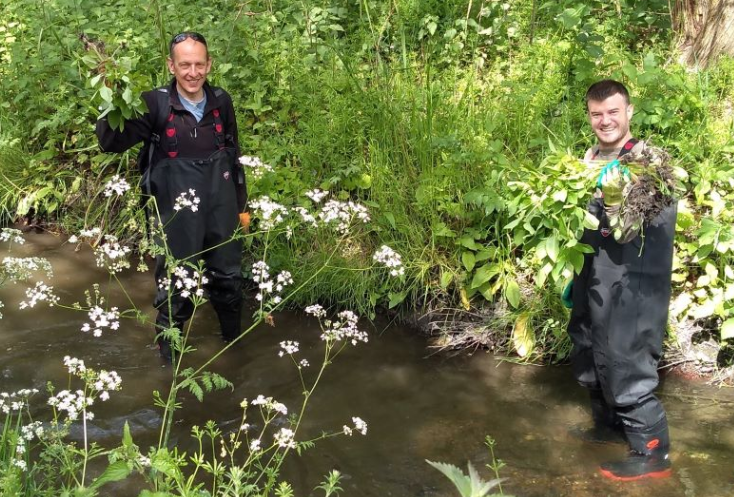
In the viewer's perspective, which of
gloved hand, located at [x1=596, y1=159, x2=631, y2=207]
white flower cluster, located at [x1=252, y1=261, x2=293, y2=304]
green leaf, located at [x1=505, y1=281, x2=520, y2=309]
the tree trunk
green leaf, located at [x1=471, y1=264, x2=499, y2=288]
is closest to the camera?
white flower cluster, located at [x1=252, y1=261, x2=293, y2=304]

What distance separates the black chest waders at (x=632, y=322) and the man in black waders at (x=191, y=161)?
2.02 m

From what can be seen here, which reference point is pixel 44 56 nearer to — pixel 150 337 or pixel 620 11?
pixel 150 337

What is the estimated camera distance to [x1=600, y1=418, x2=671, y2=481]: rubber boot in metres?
4.09

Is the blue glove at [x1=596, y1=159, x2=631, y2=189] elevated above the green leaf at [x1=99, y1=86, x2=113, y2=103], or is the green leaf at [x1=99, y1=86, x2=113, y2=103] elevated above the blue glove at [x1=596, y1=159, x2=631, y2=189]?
the green leaf at [x1=99, y1=86, x2=113, y2=103]

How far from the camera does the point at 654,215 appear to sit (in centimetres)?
368

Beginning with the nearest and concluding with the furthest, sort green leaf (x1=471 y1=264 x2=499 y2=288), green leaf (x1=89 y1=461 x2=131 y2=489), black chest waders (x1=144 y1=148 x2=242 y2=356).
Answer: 1. green leaf (x1=89 y1=461 x2=131 y2=489)
2. black chest waders (x1=144 y1=148 x2=242 y2=356)
3. green leaf (x1=471 y1=264 x2=499 y2=288)

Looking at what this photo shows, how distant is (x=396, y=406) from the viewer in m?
4.84

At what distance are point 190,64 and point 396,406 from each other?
2.35 m

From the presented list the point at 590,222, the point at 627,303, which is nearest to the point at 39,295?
the point at 590,222

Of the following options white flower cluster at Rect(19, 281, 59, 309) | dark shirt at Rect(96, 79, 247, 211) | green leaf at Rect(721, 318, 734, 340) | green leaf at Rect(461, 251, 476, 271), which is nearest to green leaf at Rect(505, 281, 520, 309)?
green leaf at Rect(461, 251, 476, 271)

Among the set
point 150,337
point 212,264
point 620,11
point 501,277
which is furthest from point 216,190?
point 620,11

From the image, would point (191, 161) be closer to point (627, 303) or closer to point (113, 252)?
point (113, 252)

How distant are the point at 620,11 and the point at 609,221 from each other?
12.7 ft

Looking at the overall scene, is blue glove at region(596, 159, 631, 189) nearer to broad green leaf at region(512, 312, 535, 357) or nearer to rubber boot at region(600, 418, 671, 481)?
rubber boot at region(600, 418, 671, 481)
